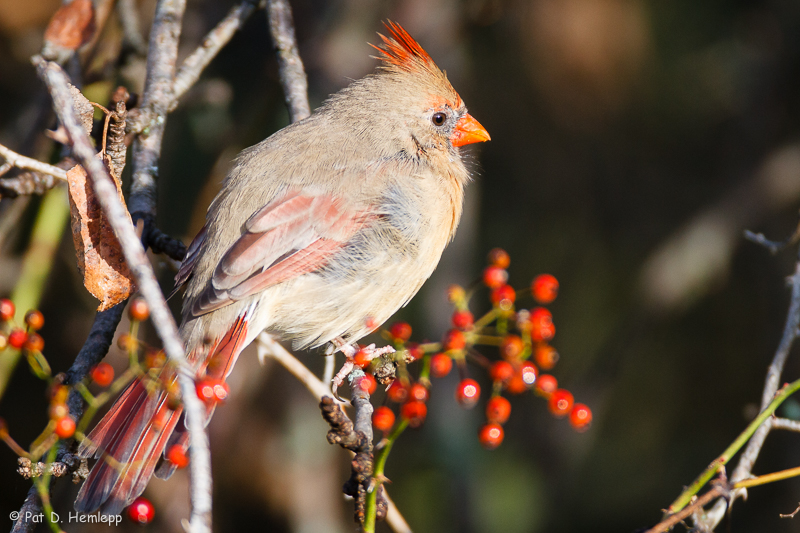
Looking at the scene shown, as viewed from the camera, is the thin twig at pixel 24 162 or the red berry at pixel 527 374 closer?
the red berry at pixel 527 374

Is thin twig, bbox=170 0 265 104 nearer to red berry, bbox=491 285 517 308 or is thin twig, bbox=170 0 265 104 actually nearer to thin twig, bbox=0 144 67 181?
thin twig, bbox=0 144 67 181

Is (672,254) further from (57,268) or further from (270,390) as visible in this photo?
(57,268)

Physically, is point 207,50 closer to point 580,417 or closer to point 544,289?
point 544,289

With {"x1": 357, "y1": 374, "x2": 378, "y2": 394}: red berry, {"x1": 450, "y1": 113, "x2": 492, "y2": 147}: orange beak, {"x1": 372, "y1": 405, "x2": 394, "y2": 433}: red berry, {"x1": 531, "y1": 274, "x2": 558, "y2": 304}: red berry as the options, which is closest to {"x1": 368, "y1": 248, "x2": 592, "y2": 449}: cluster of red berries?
{"x1": 372, "y1": 405, "x2": 394, "y2": 433}: red berry

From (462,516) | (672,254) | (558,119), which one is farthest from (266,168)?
(558,119)

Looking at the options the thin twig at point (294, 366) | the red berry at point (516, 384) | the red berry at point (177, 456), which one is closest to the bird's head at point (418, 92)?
the thin twig at point (294, 366)

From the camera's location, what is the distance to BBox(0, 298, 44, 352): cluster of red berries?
5.25ft

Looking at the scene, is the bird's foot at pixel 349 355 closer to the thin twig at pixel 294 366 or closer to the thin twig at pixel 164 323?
the thin twig at pixel 294 366

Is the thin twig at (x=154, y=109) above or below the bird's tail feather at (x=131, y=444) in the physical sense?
above

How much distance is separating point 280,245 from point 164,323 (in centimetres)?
135

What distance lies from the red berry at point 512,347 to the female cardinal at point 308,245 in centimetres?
113

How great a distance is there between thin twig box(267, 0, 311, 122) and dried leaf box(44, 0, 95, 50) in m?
0.77

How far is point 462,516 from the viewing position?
391cm

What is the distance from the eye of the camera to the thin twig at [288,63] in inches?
125
